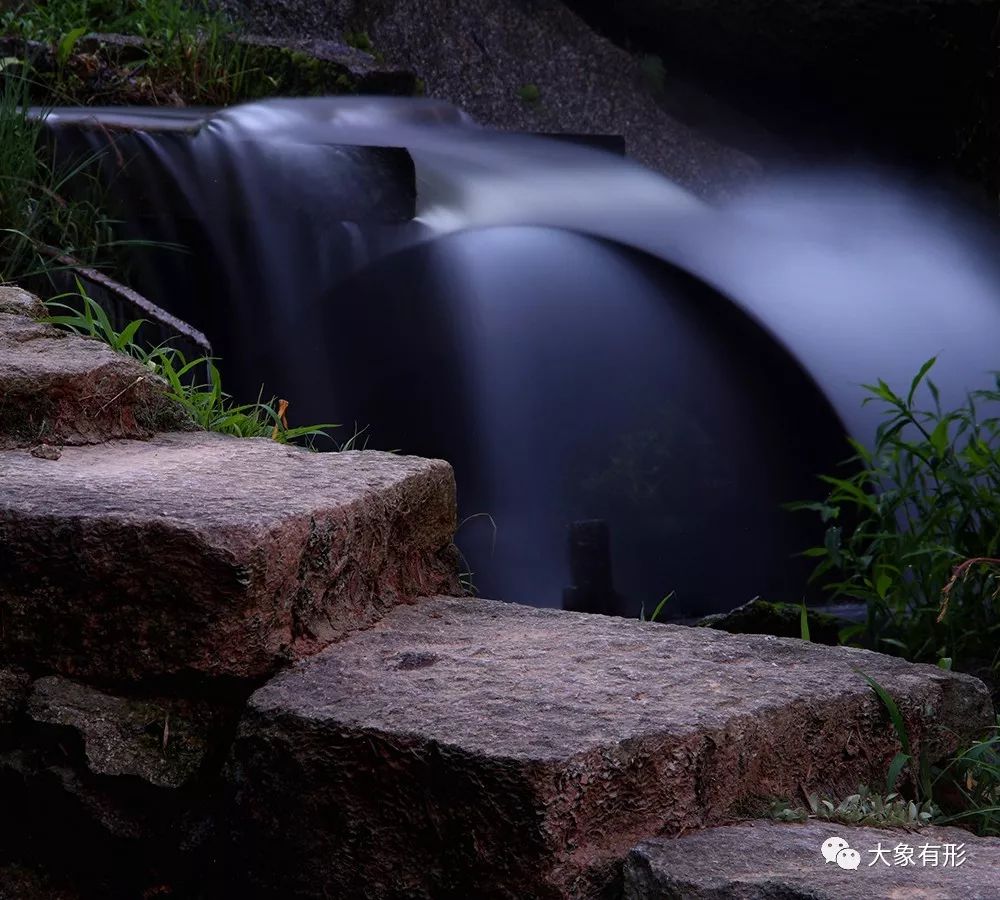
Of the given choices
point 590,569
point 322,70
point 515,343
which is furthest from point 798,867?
point 322,70

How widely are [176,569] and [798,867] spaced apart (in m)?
0.71

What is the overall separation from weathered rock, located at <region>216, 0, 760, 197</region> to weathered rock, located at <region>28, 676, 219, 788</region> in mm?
5012

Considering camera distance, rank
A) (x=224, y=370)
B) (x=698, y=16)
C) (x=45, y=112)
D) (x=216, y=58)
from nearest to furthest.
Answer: (x=45, y=112), (x=224, y=370), (x=216, y=58), (x=698, y=16)

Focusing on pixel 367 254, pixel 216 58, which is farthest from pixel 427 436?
pixel 216 58

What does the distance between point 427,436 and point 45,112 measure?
1.39 meters

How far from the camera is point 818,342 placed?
3.91 meters

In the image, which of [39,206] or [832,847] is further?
[39,206]

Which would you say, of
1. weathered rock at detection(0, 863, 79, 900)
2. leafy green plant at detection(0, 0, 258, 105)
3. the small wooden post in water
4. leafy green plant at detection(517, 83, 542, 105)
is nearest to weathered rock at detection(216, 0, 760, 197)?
leafy green plant at detection(517, 83, 542, 105)

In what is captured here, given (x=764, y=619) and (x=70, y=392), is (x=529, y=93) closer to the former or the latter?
(x=764, y=619)

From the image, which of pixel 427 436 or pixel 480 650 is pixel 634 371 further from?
pixel 480 650

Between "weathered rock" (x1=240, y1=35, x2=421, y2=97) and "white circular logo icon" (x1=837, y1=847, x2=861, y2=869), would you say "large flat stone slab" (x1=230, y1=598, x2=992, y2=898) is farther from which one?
"weathered rock" (x1=240, y1=35, x2=421, y2=97)

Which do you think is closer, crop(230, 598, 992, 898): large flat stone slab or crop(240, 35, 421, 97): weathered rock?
crop(230, 598, 992, 898): large flat stone slab

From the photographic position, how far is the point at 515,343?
3.66 meters

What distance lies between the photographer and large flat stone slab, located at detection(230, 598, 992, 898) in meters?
1.15
